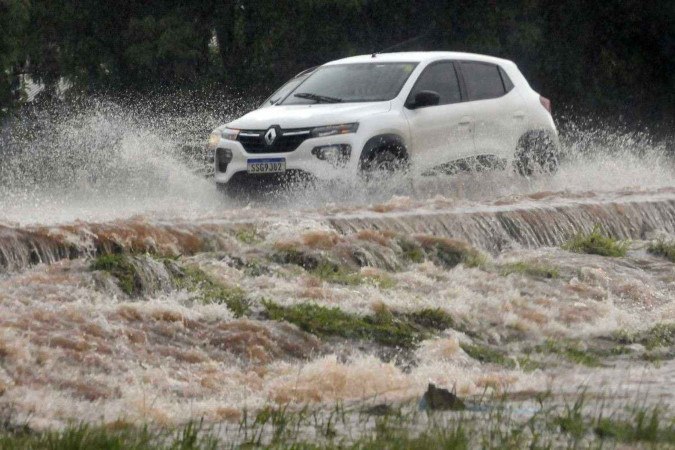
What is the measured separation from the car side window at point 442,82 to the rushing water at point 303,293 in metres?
0.93

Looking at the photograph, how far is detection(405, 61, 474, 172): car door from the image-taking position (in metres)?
15.3

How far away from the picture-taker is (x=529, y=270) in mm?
12781

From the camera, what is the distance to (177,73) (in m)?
29.3

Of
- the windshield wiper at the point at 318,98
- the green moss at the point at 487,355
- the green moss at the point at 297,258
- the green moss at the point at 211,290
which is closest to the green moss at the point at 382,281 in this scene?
the green moss at the point at 297,258

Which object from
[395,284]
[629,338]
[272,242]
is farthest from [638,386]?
[272,242]

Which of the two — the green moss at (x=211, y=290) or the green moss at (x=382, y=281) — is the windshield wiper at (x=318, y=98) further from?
the green moss at (x=211, y=290)

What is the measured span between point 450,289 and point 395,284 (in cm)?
44

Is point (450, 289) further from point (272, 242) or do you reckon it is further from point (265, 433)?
point (265, 433)

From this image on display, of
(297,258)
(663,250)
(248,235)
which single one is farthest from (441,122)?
(297,258)

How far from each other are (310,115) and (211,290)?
15.2 ft

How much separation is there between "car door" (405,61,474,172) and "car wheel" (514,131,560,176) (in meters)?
0.99

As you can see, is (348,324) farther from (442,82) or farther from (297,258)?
(442,82)

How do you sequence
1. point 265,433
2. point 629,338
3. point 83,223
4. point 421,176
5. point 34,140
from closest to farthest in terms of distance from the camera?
point 265,433 < point 629,338 < point 83,223 < point 421,176 < point 34,140

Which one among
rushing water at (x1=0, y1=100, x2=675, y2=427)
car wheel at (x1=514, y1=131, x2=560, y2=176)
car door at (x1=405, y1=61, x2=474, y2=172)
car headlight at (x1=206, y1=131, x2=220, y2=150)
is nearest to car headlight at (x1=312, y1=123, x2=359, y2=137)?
rushing water at (x1=0, y1=100, x2=675, y2=427)
